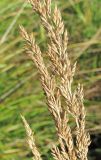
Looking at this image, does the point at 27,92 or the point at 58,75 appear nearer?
the point at 58,75

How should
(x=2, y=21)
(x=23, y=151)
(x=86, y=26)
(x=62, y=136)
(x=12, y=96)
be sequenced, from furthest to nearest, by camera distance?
1. (x=86, y=26)
2. (x=2, y=21)
3. (x=12, y=96)
4. (x=23, y=151)
5. (x=62, y=136)

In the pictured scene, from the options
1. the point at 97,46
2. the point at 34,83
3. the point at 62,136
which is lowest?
the point at 97,46

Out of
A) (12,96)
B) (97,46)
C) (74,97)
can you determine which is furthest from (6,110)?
(74,97)

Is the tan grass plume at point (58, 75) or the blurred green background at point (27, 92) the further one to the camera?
the blurred green background at point (27, 92)

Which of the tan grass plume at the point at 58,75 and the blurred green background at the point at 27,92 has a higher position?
the tan grass plume at the point at 58,75

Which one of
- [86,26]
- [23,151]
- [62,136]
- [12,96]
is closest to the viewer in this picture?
[62,136]

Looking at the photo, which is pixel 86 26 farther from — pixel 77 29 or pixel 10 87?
pixel 10 87

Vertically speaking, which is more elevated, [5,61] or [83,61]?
[5,61]

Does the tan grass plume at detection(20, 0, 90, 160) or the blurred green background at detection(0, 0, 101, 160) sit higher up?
the tan grass plume at detection(20, 0, 90, 160)

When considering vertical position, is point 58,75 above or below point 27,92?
above

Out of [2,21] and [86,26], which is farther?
[86,26]

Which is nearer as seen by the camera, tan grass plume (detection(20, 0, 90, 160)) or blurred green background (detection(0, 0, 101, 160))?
tan grass plume (detection(20, 0, 90, 160))
